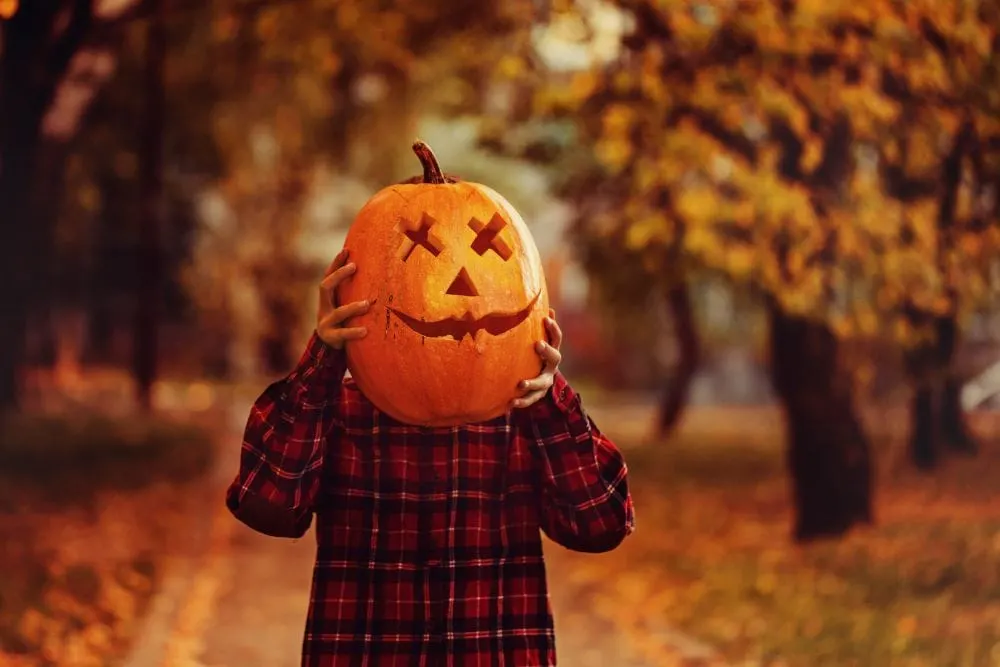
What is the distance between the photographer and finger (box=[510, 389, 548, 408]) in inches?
88.7

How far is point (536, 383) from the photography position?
2.24 meters

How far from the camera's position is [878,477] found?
814 centimetres

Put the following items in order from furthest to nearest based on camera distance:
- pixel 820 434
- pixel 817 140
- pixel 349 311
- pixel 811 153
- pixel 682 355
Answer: pixel 682 355 < pixel 820 434 < pixel 817 140 < pixel 811 153 < pixel 349 311

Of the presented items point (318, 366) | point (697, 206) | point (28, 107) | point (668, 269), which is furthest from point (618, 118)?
point (28, 107)

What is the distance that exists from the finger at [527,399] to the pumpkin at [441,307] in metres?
0.02

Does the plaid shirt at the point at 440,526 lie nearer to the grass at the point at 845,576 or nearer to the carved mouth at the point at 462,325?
the carved mouth at the point at 462,325

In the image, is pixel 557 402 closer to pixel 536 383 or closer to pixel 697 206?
pixel 536 383

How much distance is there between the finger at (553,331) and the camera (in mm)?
2299

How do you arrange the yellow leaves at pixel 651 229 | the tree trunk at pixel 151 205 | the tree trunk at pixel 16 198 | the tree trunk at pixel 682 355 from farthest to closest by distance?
1. the tree trunk at pixel 682 355
2. the tree trunk at pixel 151 205
3. the tree trunk at pixel 16 198
4. the yellow leaves at pixel 651 229

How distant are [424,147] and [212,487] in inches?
306

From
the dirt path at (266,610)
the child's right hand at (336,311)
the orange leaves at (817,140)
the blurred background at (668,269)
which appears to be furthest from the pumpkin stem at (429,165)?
the dirt path at (266,610)

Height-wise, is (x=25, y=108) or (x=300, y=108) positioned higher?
(x=300, y=108)

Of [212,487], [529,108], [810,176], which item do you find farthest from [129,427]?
[810,176]

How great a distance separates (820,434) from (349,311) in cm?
549
